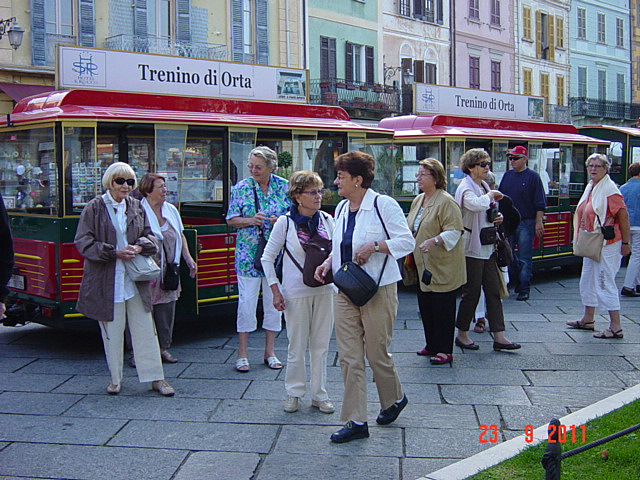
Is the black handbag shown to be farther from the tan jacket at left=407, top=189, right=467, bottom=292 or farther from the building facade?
the building facade

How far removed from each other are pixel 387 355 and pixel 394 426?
56 cm

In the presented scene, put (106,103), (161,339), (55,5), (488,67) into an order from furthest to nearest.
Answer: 1. (488,67)
2. (55,5)
3. (106,103)
4. (161,339)

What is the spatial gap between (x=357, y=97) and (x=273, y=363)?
2128 cm

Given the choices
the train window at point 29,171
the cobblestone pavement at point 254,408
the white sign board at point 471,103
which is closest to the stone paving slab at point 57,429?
the cobblestone pavement at point 254,408

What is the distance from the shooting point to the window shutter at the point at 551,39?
132ft

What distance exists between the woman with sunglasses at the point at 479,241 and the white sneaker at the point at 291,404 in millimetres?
2357

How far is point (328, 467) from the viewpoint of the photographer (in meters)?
4.76

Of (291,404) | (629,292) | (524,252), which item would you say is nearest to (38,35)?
(524,252)

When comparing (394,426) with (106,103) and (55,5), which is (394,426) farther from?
(55,5)

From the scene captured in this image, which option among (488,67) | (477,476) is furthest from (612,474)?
(488,67)

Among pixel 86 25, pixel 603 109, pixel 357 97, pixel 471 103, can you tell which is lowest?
pixel 471 103

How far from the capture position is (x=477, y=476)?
444 cm

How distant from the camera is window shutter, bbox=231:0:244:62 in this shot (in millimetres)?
24328
